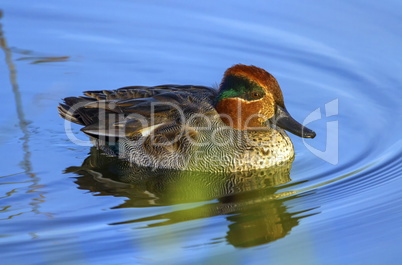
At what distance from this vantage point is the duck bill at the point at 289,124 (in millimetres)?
8336

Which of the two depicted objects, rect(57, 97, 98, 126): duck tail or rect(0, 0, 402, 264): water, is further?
rect(57, 97, 98, 126): duck tail

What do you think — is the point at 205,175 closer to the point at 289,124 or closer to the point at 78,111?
the point at 289,124

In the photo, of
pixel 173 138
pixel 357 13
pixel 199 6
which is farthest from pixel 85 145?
pixel 357 13

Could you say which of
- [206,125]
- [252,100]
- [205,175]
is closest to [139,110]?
[206,125]

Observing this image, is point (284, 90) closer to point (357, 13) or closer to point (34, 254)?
point (357, 13)

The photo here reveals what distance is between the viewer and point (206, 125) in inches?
332

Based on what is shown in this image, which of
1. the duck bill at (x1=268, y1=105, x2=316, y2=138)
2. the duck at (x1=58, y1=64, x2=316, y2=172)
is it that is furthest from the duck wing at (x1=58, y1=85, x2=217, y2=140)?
the duck bill at (x1=268, y1=105, x2=316, y2=138)

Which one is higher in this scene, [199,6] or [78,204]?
[199,6]

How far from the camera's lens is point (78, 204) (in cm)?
756

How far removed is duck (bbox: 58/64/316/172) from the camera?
27.5 ft

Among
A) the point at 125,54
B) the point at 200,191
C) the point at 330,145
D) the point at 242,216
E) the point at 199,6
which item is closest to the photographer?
the point at 242,216

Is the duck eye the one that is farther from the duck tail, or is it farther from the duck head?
the duck tail

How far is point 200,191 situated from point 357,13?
14.5ft

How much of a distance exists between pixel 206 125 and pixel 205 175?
494mm
